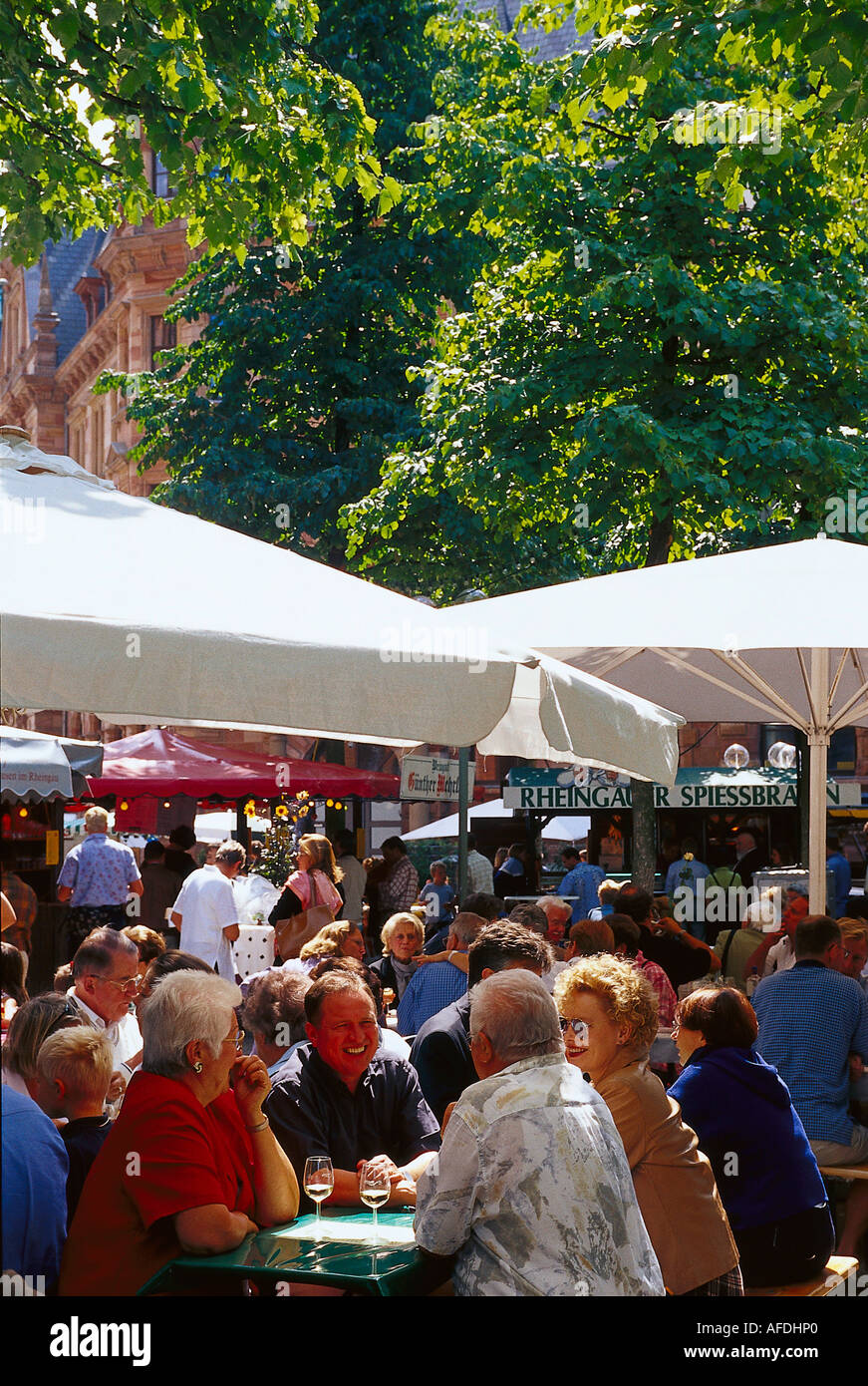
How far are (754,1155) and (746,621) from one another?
102 inches

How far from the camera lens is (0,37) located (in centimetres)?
795

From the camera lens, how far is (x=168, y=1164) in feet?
12.6

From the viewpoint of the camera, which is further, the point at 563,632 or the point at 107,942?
the point at 563,632

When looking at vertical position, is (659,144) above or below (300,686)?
above

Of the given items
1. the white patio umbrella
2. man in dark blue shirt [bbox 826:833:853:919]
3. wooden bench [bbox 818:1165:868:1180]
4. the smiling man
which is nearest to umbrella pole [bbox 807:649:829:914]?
the white patio umbrella

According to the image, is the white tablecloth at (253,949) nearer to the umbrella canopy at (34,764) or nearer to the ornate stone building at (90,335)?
the umbrella canopy at (34,764)

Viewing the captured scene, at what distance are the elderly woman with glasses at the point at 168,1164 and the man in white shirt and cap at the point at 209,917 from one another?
7631 millimetres

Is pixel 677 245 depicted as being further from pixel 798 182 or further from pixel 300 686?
pixel 300 686

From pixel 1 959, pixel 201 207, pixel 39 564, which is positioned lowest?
pixel 1 959

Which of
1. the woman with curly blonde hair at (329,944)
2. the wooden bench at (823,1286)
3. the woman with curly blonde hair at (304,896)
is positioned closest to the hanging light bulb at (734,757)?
the woman with curly blonde hair at (304,896)

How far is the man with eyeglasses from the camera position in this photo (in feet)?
20.5

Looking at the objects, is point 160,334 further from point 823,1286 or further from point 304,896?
point 823,1286

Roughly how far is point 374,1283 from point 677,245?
48.9 feet

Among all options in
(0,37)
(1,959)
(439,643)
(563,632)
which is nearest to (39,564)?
(439,643)
